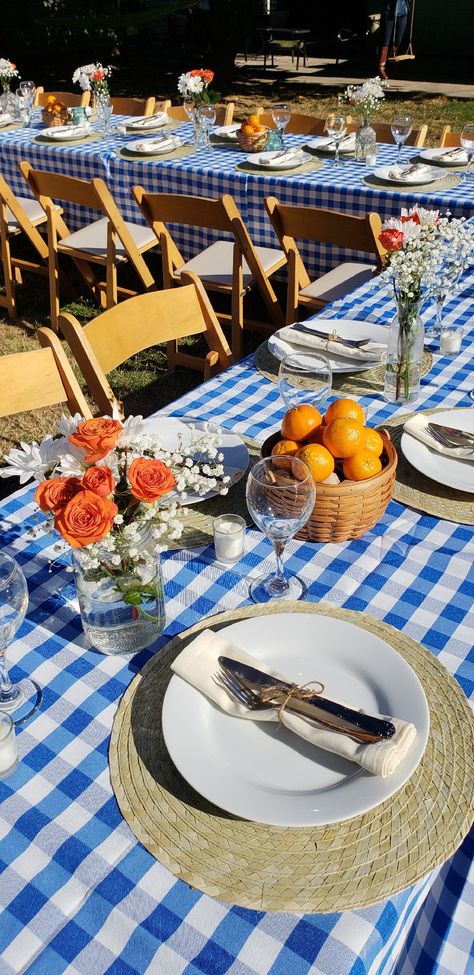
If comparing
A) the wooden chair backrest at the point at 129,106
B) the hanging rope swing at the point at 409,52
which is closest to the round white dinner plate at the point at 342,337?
the wooden chair backrest at the point at 129,106

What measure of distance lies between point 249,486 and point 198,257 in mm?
3198

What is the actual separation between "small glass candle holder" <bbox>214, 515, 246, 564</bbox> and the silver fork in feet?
1.12

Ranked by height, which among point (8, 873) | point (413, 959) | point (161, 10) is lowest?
point (413, 959)

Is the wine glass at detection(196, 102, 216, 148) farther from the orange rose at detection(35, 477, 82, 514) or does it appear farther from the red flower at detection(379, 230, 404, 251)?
the orange rose at detection(35, 477, 82, 514)

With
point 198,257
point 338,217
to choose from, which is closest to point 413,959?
point 338,217

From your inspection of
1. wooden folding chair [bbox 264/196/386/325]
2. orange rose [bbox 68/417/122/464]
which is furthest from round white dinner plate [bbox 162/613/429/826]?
wooden folding chair [bbox 264/196/386/325]

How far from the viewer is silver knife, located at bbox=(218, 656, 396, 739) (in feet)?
3.27

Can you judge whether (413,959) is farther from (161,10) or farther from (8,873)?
(161,10)

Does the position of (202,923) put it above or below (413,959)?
above

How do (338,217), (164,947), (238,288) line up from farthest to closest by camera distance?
(238,288), (338,217), (164,947)

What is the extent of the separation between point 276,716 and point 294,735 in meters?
0.03

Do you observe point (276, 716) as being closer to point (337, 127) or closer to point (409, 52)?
point (337, 127)

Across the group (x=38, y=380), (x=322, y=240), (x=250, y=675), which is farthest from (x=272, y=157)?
(x=250, y=675)

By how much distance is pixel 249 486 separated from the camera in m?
1.26
